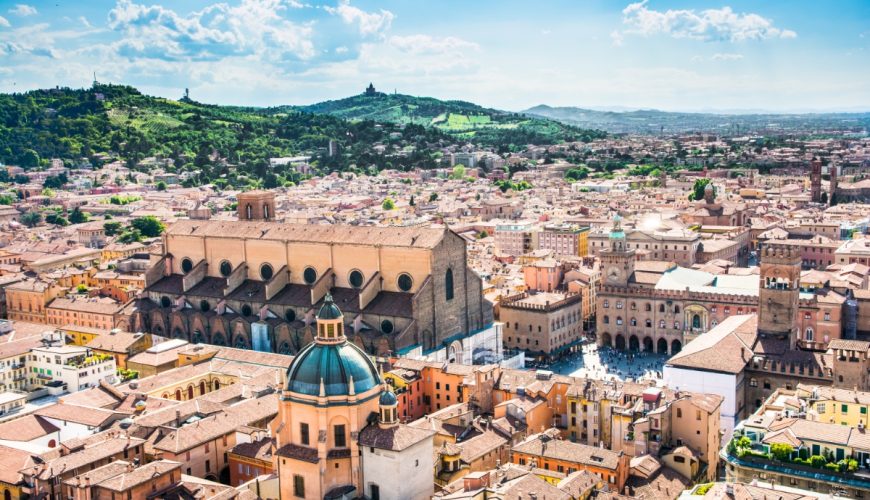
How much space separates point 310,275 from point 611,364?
23941mm

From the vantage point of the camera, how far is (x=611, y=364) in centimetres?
6988

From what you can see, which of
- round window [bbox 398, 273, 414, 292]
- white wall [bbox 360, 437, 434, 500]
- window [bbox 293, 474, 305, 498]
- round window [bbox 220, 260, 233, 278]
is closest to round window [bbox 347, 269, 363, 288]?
round window [bbox 398, 273, 414, 292]

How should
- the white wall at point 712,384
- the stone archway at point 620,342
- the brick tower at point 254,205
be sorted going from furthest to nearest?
the brick tower at point 254,205 → the stone archway at point 620,342 → the white wall at point 712,384

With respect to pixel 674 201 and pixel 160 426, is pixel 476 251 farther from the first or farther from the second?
pixel 160 426

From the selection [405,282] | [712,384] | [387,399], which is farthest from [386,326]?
[387,399]

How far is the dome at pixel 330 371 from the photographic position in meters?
34.0

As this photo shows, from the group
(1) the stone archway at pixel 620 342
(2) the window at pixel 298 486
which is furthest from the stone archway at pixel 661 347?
(2) the window at pixel 298 486

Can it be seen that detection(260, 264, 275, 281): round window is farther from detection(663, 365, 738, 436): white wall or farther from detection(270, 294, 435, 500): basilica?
detection(270, 294, 435, 500): basilica

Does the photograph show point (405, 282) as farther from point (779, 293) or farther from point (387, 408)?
point (387, 408)

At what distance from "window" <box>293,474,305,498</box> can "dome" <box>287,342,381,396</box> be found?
331 centimetres

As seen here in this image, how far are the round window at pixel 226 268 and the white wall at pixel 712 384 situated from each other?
34404 millimetres

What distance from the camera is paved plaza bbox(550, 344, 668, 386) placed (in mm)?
66275

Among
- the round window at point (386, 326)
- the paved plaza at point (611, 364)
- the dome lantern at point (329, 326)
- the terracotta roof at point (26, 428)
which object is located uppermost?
the dome lantern at point (329, 326)

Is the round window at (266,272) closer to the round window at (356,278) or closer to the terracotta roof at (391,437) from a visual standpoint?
the round window at (356,278)
